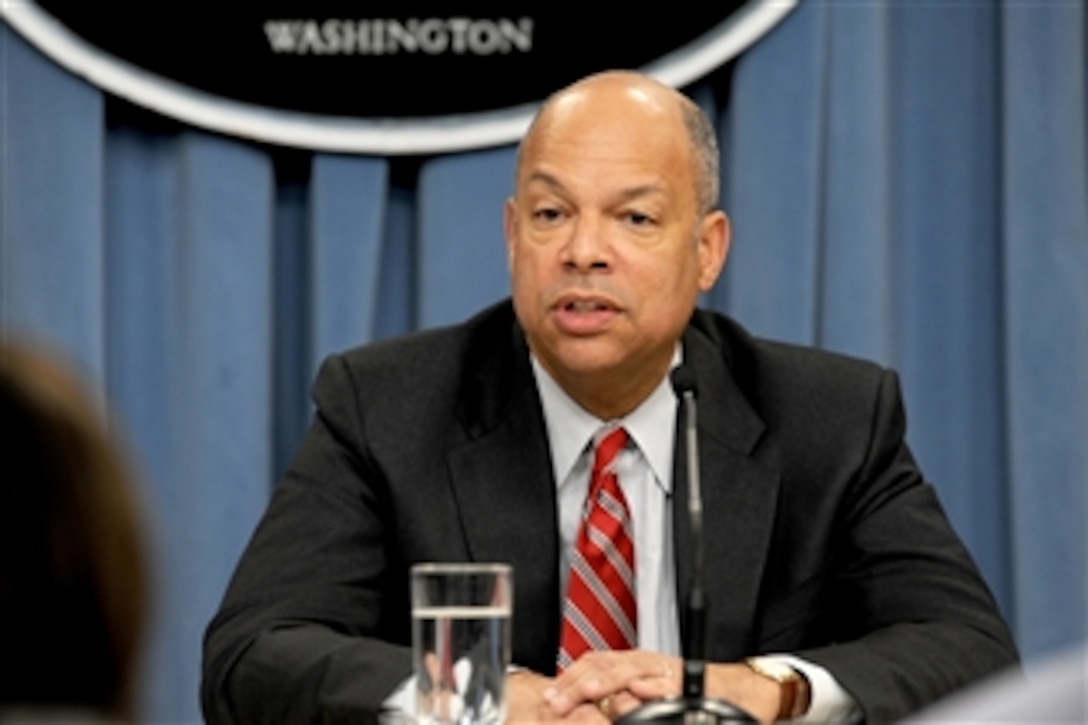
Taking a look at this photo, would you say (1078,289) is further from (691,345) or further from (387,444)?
(387,444)

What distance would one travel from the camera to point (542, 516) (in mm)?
2652

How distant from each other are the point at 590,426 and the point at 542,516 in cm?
18

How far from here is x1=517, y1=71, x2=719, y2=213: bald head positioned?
2.73 meters

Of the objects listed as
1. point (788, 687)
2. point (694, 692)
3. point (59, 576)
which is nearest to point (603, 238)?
point (788, 687)

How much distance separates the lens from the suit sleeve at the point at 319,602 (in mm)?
2295

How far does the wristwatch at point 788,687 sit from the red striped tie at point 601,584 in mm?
338

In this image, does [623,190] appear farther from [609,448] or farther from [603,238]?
[609,448]

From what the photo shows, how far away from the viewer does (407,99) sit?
340 centimetres

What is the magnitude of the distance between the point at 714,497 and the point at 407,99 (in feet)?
3.43

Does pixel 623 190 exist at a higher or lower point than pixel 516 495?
higher

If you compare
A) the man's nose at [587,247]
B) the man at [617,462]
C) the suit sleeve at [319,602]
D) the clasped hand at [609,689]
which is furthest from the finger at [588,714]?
the man's nose at [587,247]

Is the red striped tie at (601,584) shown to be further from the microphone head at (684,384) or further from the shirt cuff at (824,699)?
the microphone head at (684,384)

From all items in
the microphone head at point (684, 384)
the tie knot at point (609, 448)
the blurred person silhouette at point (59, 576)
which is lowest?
the tie knot at point (609, 448)

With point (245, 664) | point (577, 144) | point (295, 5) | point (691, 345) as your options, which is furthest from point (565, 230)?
point (295, 5)
